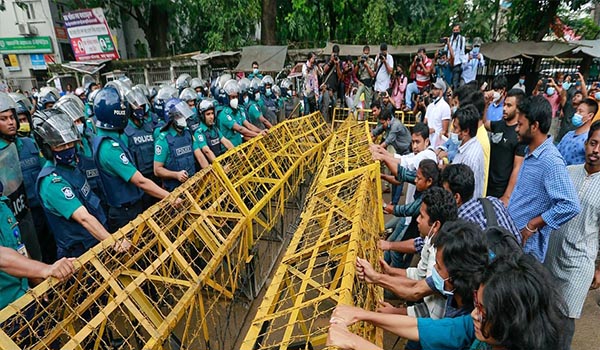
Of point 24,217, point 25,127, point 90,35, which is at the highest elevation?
point 90,35

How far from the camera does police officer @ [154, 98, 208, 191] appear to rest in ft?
13.5

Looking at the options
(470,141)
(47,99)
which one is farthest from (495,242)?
(47,99)

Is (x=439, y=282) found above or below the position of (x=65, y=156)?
below

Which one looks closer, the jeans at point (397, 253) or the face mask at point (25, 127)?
the jeans at point (397, 253)

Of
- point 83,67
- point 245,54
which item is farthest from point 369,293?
point 83,67

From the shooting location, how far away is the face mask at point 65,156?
2.72 meters

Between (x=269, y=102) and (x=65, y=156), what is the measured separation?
7.59 meters

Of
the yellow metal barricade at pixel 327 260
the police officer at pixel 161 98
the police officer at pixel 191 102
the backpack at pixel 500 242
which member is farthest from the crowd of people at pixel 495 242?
the police officer at pixel 161 98

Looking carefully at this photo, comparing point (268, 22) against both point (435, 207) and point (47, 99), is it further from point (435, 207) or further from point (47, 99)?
point (435, 207)

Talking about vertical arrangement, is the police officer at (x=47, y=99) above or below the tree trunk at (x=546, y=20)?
below

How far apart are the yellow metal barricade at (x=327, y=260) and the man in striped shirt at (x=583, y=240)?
133cm

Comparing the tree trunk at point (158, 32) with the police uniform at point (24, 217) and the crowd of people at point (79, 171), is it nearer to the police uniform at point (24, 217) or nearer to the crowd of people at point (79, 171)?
the crowd of people at point (79, 171)

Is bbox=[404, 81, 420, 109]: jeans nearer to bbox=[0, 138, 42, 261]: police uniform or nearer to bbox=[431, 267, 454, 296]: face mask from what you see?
bbox=[431, 267, 454, 296]: face mask

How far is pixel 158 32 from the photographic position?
21.2 m
